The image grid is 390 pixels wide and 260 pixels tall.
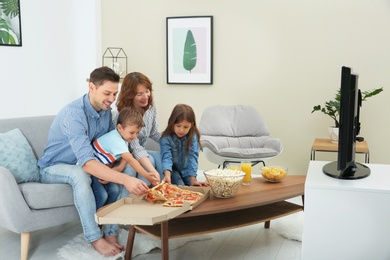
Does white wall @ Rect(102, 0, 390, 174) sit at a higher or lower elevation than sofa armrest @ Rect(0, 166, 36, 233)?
higher

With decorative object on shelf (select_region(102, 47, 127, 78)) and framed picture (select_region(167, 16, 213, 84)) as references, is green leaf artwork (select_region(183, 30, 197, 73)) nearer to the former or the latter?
framed picture (select_region(167, 16, 213, 84))

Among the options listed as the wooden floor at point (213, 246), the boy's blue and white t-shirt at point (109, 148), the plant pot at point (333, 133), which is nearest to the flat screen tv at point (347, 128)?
the wooden floor at point (213, 246)

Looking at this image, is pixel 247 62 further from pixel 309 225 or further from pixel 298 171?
pixel 309 225

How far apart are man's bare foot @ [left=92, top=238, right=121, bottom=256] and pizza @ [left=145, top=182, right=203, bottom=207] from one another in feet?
1.47

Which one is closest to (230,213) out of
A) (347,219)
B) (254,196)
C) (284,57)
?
(254,196)

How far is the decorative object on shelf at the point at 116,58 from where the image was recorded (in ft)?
16.7

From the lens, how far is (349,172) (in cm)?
204

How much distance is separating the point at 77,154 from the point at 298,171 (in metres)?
2.74

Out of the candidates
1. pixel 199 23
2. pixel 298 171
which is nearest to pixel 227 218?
pixel 298 171

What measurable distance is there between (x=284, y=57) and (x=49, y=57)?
7.85 ft

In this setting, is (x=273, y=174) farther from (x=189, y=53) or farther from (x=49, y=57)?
(x=49, y=57)

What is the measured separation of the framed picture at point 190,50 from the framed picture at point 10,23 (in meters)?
1.48

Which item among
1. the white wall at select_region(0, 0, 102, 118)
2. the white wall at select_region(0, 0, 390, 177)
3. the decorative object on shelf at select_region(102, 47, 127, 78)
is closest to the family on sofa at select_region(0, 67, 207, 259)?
the white wall at select_region(0, 0, 102, 118)

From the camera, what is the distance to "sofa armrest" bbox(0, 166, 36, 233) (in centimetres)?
246
